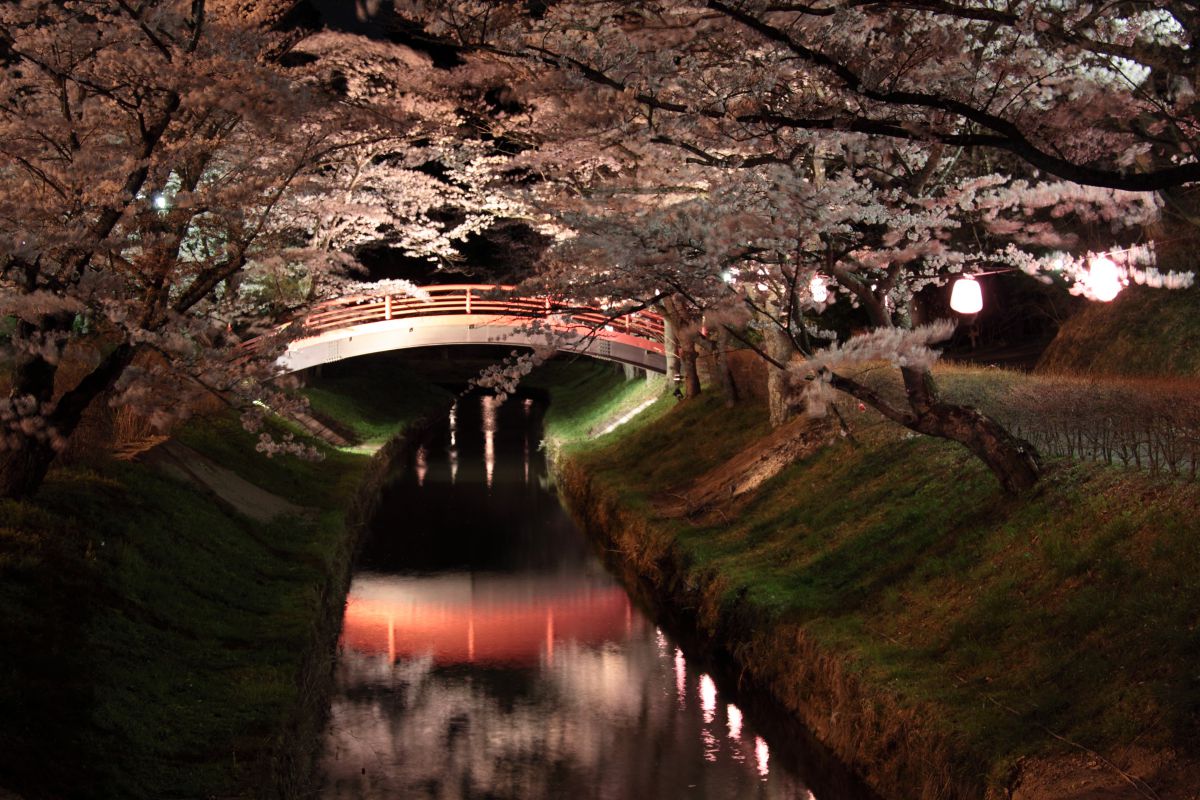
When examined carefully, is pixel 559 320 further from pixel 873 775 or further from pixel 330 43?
pixel 330 43

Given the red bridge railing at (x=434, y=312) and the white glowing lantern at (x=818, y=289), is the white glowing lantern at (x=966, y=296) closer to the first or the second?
the white glowing lantern at (x=818, y=289)

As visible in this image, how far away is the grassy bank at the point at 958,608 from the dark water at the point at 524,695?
82 cm

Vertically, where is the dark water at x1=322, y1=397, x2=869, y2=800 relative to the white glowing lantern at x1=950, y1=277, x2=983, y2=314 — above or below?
below

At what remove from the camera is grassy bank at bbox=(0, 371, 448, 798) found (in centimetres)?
863

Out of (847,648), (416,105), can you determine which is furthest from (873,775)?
(416,105)

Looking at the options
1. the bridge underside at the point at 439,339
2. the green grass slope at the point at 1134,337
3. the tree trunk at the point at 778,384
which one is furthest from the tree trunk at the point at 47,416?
the bridge underside at the point at 439,339

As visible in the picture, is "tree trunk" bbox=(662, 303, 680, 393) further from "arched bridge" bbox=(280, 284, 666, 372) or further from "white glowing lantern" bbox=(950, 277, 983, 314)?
"white glowing lantern" bbox=(950, 277, 983, 314)

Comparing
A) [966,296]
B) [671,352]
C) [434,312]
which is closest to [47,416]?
[966,296]

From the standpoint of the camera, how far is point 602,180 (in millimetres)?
22688

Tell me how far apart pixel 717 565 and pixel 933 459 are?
10.3 ft

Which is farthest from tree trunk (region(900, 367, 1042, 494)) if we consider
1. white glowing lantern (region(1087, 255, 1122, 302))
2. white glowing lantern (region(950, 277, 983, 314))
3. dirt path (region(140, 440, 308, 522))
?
dirt path (region(140, 440, 308, 522))

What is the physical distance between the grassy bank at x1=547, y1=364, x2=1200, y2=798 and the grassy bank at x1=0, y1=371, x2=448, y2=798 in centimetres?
503

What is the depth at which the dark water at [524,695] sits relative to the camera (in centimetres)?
1141

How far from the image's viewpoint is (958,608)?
37.8 ft
